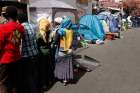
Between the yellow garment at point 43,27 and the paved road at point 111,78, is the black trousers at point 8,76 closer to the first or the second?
the paved road at point 111,78

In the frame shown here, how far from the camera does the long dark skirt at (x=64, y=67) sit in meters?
10.4

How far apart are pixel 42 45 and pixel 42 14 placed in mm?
12308

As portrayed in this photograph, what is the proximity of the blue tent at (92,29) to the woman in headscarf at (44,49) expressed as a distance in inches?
522

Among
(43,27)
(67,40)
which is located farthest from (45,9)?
(43,27)

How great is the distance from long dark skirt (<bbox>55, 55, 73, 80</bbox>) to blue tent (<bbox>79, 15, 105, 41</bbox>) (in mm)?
12987

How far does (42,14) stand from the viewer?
72.8 ft

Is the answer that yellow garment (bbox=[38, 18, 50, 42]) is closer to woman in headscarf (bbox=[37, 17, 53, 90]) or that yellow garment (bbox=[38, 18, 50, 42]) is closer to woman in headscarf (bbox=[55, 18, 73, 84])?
woman in headscarf (bbox=[37, 17, 53, 90])

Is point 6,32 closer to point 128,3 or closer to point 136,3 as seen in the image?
point 128,3

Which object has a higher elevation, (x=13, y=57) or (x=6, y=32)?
(x=6, y=32)

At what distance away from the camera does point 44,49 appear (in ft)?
33.1

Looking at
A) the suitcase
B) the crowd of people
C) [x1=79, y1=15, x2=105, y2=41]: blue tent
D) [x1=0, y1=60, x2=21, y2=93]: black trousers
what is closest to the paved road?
the suitcase

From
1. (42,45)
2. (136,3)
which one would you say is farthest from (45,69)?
(136,3)

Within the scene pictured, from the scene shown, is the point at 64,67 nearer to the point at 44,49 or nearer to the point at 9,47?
the point at 44,49

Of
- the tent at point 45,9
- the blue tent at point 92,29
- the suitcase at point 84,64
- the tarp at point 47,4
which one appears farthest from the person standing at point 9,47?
the blue tent at point 92,29
